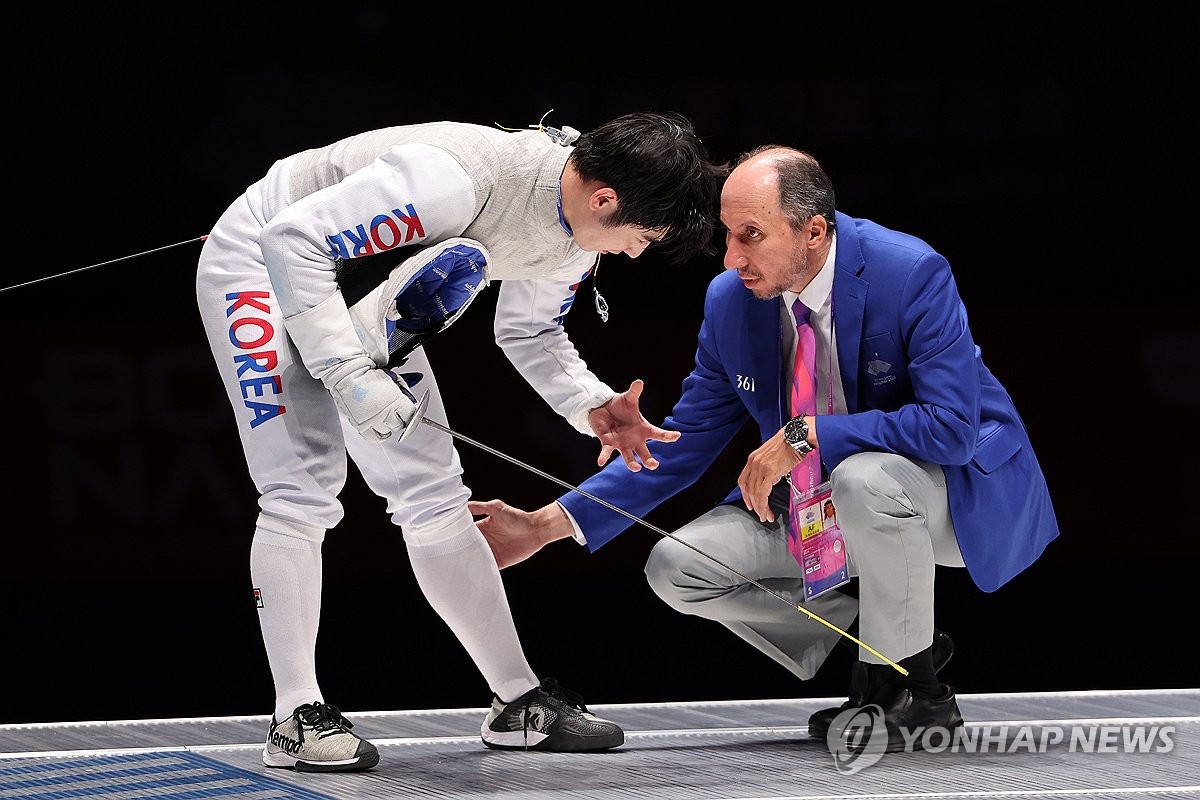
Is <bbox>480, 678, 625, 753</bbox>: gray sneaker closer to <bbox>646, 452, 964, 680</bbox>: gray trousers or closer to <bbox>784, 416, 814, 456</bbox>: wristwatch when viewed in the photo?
<bbox>646, 452, 964, 680</bbox>: gray trousers

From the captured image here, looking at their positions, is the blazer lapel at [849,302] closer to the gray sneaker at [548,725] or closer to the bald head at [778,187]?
the bald head at [778,187]

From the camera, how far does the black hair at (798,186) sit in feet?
6.86

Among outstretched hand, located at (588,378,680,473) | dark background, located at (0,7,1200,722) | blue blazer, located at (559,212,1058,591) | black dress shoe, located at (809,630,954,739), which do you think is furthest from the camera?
dark background, located at (0,7,1200,722)

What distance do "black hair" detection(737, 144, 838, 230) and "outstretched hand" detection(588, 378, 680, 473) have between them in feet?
1.25

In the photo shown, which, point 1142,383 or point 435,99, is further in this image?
point 1142,383

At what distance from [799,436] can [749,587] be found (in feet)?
1.01

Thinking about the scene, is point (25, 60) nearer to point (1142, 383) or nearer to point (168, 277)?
point (168, 277)

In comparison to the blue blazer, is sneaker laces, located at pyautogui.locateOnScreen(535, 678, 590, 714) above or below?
below

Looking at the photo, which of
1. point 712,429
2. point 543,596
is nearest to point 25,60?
point 543,596

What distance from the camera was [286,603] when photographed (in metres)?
1.99

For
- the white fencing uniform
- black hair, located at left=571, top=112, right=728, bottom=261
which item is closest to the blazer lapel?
black hair, located at left=571, top=112, right=728, bottom=261

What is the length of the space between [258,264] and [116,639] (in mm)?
1770

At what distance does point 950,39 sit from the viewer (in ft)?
13.1

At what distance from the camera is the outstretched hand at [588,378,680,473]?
2266mm
